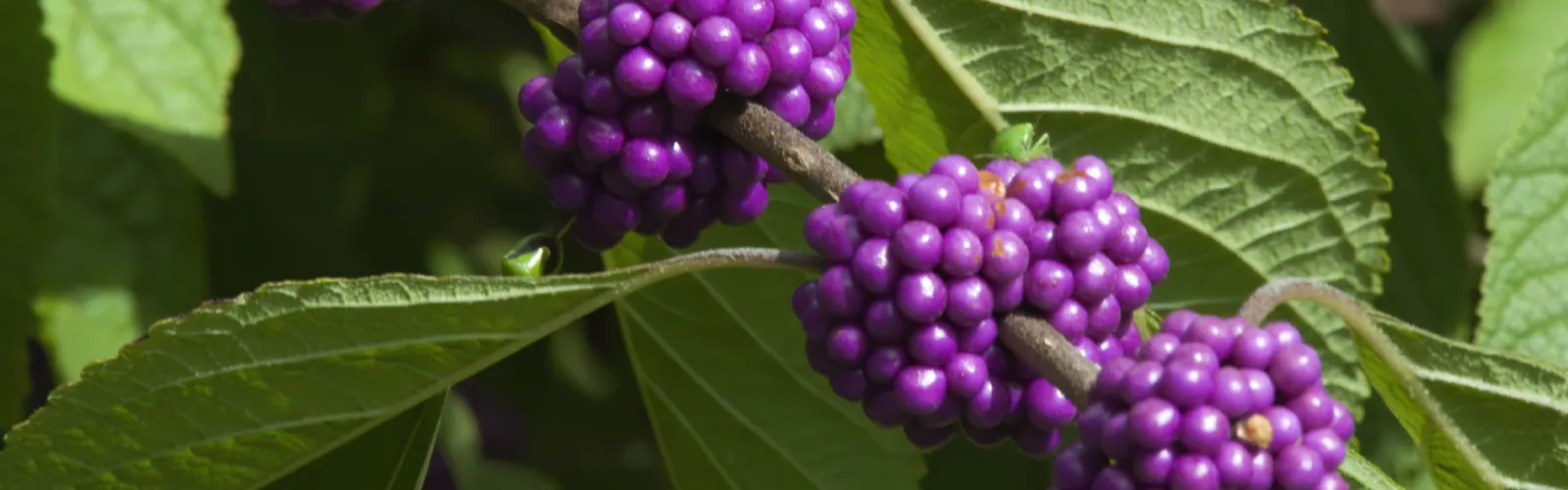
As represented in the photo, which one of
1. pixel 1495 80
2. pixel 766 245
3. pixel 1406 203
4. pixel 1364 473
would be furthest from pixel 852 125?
pixel 1495 80

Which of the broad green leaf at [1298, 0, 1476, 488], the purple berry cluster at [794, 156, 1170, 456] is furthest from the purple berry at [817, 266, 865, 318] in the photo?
the broad green leaf at [1298, 0, 1476, 488]

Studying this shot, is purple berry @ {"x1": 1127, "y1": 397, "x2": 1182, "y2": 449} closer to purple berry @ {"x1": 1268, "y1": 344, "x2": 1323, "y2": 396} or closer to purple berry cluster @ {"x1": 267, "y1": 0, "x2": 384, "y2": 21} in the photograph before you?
purple berry @ {"x1": 1268, "y1": 344, "x2": 1323, "y2": 396}

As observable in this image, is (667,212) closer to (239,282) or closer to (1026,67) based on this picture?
(1026,67)

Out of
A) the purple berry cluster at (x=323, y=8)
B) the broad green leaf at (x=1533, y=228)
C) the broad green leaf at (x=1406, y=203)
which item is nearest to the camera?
the purple berry cluster at (x=323, y=8)

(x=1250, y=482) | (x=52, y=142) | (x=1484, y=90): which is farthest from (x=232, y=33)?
(x=1484, y=90)

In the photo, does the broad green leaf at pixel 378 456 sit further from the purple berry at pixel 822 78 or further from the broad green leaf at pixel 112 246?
the broad green leaf at pixel 112 246

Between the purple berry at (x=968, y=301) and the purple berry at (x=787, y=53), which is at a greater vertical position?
the purple berry at (x=787, y=53)

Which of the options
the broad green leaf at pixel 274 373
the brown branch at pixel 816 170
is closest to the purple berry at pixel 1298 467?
the brown branch at pixel 816 170
